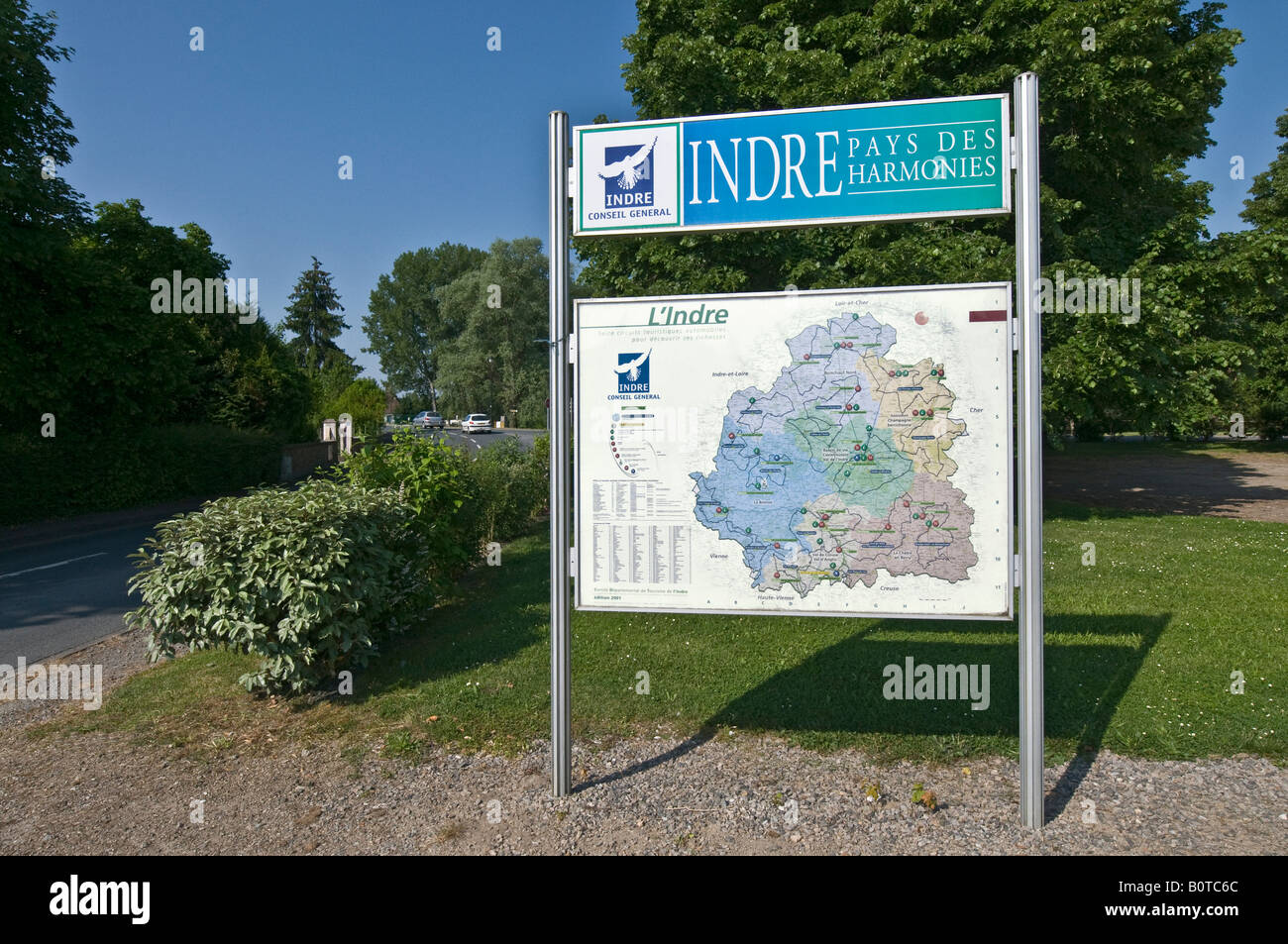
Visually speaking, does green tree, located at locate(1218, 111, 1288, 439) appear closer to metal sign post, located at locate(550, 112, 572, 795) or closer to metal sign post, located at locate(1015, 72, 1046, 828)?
metal sign post, located at locate(1015, 72, 1046, 828)

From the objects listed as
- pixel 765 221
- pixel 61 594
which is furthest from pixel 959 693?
pixel 61 594

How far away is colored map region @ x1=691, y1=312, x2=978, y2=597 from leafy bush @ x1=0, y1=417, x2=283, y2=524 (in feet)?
61.1

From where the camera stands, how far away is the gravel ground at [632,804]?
4.10 meters

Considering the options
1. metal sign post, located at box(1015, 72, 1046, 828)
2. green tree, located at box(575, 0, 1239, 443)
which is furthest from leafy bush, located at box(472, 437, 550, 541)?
metal sign post, located at box(1015, 72, 1046, 828)

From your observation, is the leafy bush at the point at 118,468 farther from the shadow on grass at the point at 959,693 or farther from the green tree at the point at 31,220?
the shadow on grass at the point at 959,693

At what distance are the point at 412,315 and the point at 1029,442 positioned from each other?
8615 cm

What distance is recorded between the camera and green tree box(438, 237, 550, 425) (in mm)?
56875

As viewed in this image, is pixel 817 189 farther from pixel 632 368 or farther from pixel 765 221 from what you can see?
pixel 632 368

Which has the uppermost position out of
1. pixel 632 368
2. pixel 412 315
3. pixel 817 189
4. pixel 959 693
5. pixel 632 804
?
pixel 412 315

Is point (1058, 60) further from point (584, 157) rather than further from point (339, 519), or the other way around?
point (339, 519)

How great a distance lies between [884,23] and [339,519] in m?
13.2

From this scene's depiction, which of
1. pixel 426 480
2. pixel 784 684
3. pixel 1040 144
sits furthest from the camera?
pixel 1040 144

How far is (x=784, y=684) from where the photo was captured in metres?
6.32

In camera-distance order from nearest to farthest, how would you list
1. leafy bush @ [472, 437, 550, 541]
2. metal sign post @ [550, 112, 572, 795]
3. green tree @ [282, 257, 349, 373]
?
metal sign post @ [550, 112, 572, 795], leafy bush @ [472, 437, 550, 541], green tree @ [282, 257, 349, 373]
